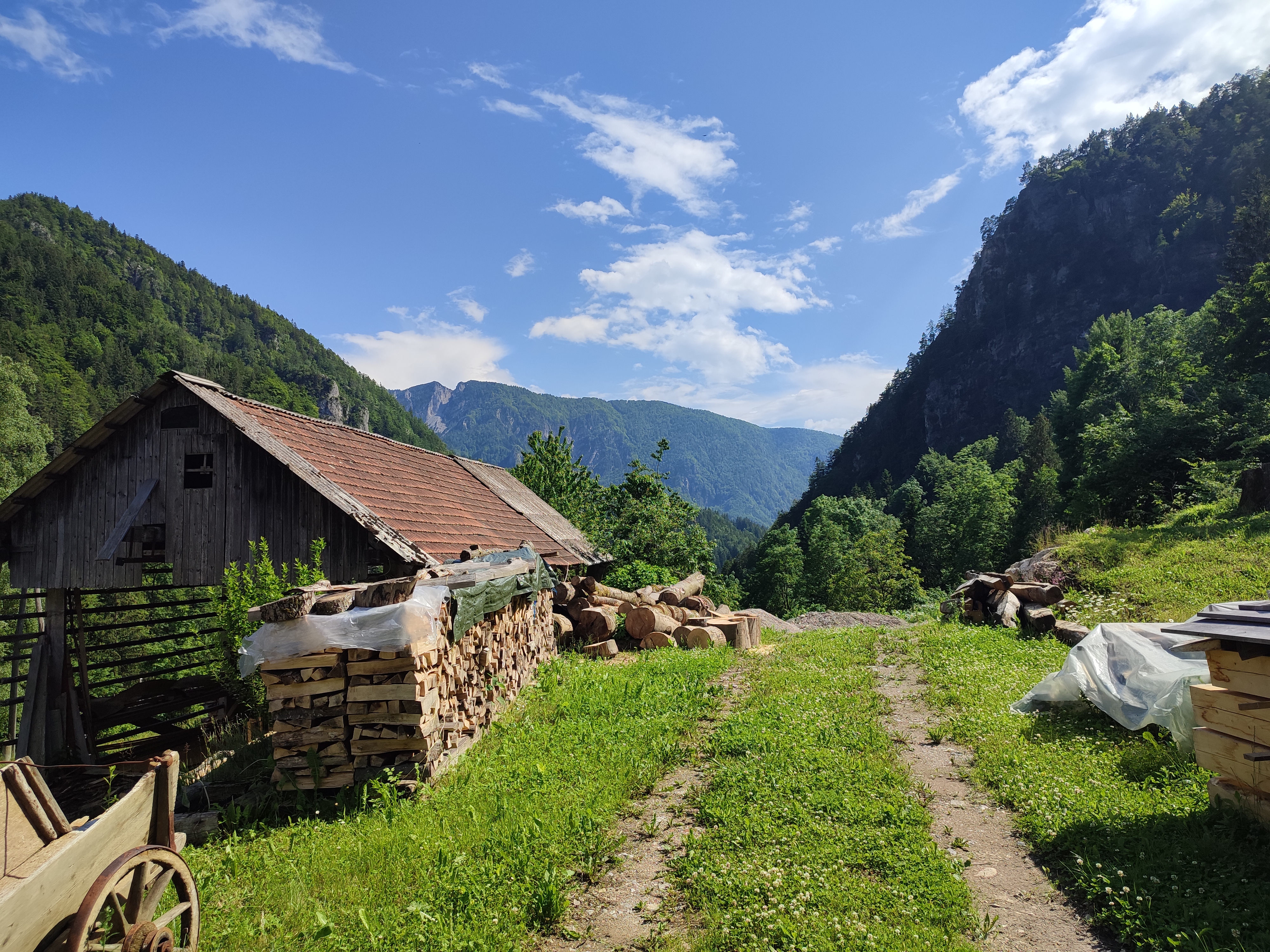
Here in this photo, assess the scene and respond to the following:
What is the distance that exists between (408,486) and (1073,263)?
444ft

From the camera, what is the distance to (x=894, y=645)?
13.1 metres

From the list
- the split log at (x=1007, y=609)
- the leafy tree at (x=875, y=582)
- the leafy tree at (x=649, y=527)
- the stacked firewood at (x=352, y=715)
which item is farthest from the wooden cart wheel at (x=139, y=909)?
the leafy tree at (x=875, y=582)

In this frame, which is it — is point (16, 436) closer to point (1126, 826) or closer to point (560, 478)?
point (560, 478)

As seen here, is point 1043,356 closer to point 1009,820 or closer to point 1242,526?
point 1242,526

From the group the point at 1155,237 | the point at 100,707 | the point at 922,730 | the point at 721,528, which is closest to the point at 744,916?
the point at 922,730

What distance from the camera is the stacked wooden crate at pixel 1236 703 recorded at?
4.59m

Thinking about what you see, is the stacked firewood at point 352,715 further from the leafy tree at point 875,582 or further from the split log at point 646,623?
the leafy tree at point 875,582

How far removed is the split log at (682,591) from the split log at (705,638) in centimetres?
271

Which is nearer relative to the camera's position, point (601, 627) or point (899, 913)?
point (899, 913)

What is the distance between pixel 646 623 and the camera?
567 inches

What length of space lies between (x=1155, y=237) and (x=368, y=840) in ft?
451

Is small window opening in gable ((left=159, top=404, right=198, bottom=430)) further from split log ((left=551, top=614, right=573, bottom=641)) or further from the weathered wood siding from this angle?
split log ((left=551, top=614, right=573, bottom=641))

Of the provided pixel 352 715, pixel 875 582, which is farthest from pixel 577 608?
pixel 875 582

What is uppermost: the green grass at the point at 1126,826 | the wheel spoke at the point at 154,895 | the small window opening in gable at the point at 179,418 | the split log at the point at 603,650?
the small window opening in gable at the point at 179,418
